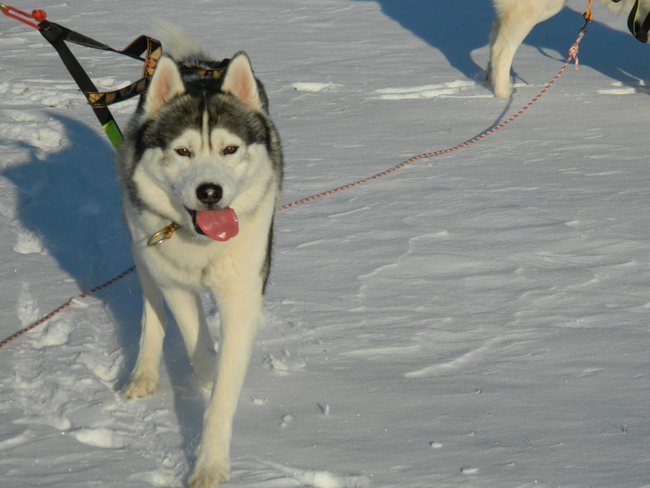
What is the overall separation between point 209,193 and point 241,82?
62 centimetres

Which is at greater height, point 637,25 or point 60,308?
point 637,25

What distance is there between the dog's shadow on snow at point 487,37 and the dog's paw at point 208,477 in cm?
673

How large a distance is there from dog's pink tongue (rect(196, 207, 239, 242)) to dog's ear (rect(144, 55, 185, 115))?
53cm

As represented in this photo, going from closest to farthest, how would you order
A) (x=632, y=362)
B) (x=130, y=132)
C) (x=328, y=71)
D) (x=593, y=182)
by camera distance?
(x=130, y=132)
(x=632, y=362)
(x=593, y=182)
(x=328, y=71)

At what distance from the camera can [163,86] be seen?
2420 mm

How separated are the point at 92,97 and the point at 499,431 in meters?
2.17

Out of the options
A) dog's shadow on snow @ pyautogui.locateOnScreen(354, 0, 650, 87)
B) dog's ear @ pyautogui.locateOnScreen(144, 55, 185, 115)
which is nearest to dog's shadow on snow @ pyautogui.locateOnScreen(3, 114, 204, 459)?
dog's ear @ pyautogui.locateOnScreen(144, 55, 185, 115)

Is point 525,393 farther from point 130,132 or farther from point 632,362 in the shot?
point 130,132

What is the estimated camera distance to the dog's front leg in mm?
2084

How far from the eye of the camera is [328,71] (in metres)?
8.23

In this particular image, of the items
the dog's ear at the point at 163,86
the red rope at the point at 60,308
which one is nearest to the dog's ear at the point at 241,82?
the dog's ear at the point at 163,86

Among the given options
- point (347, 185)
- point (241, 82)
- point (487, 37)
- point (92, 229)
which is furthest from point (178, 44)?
point (487, 37)

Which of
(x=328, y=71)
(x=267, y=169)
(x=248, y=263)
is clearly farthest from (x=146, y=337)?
(x=328, y=71)

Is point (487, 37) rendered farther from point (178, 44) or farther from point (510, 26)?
point (178, 44)
